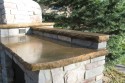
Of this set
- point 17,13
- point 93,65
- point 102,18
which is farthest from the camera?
point 102,18

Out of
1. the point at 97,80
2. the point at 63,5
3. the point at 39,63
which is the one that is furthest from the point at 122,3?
the point at 39,63

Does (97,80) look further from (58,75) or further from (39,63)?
(39,63)

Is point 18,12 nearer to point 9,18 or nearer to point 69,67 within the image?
point 9,18

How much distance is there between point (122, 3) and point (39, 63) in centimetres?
521

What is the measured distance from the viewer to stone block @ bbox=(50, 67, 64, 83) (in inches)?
93.8

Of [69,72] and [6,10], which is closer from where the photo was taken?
[69,72]

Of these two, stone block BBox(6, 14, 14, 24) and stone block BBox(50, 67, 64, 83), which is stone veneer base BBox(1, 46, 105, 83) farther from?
stone block BBox(6, 14, 14, 24)

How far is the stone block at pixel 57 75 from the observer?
93.8 inches

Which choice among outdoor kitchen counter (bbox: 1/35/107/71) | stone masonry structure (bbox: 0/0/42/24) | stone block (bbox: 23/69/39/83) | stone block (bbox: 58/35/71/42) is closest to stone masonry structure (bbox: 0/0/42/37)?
stone masonry structure (bbox: 0/0/42/24)

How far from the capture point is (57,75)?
2.42 metres

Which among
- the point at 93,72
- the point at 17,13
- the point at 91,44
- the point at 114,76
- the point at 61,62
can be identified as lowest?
the point at 114,76

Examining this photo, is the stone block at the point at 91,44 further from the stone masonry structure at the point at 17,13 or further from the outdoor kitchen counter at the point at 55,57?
the stone masonry structure at the point at 17,13

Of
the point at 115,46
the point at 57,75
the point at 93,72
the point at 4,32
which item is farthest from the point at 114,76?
the point at 57,75

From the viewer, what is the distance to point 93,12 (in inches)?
263
